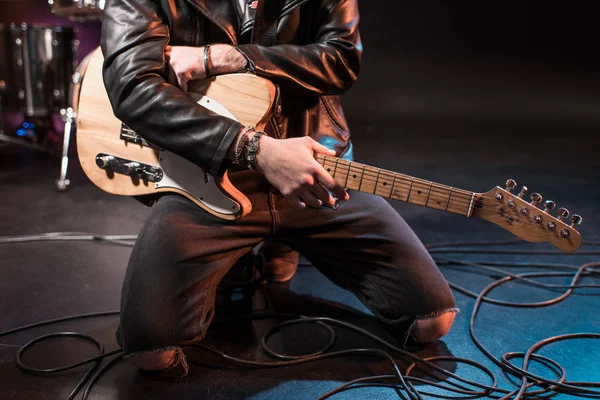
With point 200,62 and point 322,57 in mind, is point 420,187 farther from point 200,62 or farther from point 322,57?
point 200,62

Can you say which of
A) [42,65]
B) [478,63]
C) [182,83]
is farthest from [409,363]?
[478,63]

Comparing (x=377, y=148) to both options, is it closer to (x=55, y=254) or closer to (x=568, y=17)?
(x=568, y=17)

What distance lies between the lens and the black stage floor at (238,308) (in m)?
1.89

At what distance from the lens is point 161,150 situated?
81.6 inches

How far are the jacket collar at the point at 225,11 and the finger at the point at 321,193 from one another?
2.12 ft

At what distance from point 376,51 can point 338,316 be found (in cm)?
489

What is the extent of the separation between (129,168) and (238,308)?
2.23ft

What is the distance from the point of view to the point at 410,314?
6.93ft

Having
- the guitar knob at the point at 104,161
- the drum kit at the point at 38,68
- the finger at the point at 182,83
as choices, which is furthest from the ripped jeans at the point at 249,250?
the drum kit at the point at 38,68

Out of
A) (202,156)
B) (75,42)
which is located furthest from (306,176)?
(75,42)

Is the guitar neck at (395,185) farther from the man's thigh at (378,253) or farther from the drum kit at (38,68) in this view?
the drum kit at (38,68)

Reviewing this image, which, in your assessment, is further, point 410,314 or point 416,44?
point 416,44

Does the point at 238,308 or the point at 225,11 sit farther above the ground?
the point at 225,11

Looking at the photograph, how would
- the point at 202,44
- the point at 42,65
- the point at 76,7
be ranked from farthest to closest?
the point at 42,65 < the point at 76,7 < the point at 202,44
